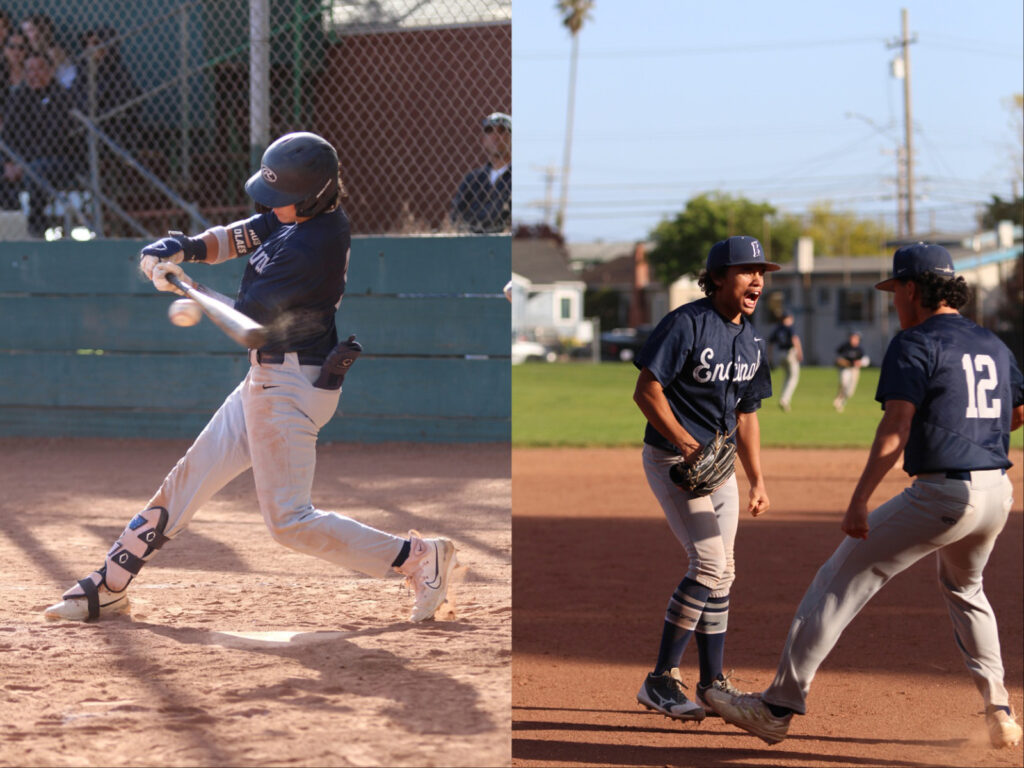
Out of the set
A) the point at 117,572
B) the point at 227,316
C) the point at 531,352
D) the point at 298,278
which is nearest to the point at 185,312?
the point at 227,316

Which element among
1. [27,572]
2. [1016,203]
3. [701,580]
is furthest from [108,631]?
[1016,203]

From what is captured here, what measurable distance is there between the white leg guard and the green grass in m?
11.8

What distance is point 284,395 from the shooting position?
3518mm

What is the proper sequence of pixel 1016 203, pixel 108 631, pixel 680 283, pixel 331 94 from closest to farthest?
pixel 108 631, pixel 331 94, pixel 1016 203, pixel 680 283

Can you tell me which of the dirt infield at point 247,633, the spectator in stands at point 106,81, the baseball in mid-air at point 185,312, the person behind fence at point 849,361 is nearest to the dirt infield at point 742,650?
the dirt infield at point 247,633

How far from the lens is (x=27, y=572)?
4617 millimetres

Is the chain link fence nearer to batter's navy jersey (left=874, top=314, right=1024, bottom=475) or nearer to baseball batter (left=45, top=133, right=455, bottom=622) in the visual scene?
baseball batter (left=45, top=133, right=455, bottom=622)

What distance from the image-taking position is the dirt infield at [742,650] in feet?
11.5

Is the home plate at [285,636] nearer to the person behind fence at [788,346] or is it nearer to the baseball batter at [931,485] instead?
the baseball batter at [931,485]

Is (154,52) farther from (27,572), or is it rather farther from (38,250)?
(27,572)

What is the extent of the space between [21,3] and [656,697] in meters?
4.07

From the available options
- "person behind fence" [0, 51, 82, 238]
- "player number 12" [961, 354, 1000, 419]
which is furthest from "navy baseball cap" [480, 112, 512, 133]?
"person behind fence" [0, 51, 82, 238]

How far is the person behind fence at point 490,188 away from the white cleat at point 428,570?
107 cm

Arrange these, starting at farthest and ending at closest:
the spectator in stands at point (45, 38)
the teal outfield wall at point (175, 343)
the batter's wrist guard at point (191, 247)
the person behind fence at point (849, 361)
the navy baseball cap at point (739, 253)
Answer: the person behind fence at point (849, 361) < the spectator in stands at point (45, 38) < the teal outfield wall at point (175, 343) < the batter's wrist guard at point (191, 247) < the navy baseball cap at point (739, 253)
